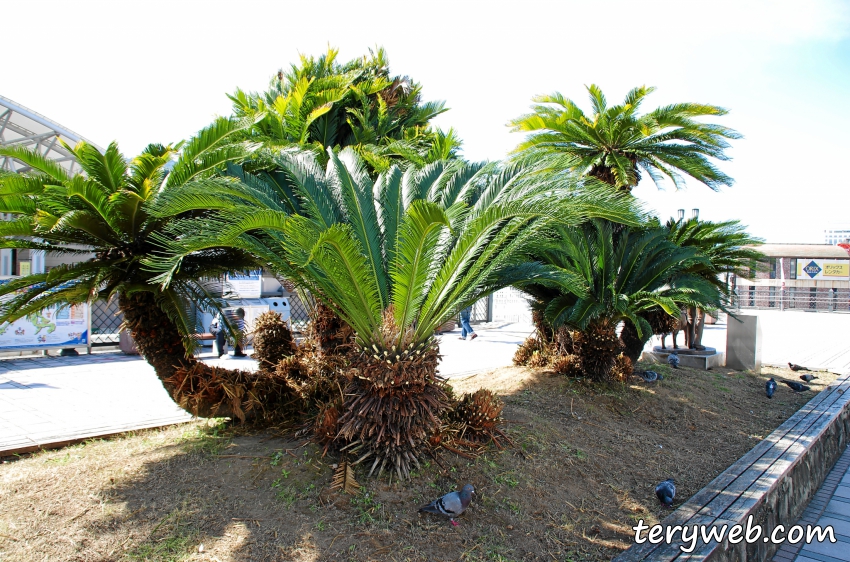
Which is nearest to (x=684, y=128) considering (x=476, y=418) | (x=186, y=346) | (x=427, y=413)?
(x=476, y=418)

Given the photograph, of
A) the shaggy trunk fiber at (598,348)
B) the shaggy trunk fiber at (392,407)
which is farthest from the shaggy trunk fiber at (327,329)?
the shaggy trunk fiber at (598,348)

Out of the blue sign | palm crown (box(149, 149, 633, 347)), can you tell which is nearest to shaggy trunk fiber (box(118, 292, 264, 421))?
palm crown (box(149, 149, 633, 347))

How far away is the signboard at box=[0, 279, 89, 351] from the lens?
1058 cm

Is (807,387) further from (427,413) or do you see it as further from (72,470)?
(72,470)

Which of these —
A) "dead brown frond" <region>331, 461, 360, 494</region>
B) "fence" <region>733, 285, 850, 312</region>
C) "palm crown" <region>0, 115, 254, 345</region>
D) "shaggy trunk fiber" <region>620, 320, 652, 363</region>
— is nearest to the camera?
"dead brown frond" <region>331, 461, 360, 494</region>

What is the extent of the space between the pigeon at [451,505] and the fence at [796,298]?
34.0 metres

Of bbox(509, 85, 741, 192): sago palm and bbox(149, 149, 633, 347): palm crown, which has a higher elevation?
bbox(509, 85, 741, 192): sago palm

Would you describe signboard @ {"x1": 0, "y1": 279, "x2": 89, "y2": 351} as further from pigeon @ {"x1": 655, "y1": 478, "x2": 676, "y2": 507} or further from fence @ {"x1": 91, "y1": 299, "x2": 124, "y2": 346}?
pigeon @ {"x1": 655, "y1": 478, "x2": 676, "y2": 507}

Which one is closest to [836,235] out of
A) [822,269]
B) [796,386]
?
[822,269]

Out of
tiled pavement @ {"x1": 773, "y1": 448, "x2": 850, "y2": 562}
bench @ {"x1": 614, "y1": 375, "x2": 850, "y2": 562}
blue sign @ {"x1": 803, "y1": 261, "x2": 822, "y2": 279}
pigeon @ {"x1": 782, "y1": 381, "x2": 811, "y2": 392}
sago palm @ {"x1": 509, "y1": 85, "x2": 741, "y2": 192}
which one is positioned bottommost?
tiled pavement @ {"x1": 773, "y1": 448, "x2": 850, "y2": 562}

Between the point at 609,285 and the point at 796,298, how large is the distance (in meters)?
33.4

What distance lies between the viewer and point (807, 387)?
10.1 metres

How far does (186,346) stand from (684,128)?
8305 millimetres

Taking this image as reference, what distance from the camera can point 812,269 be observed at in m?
34.8
